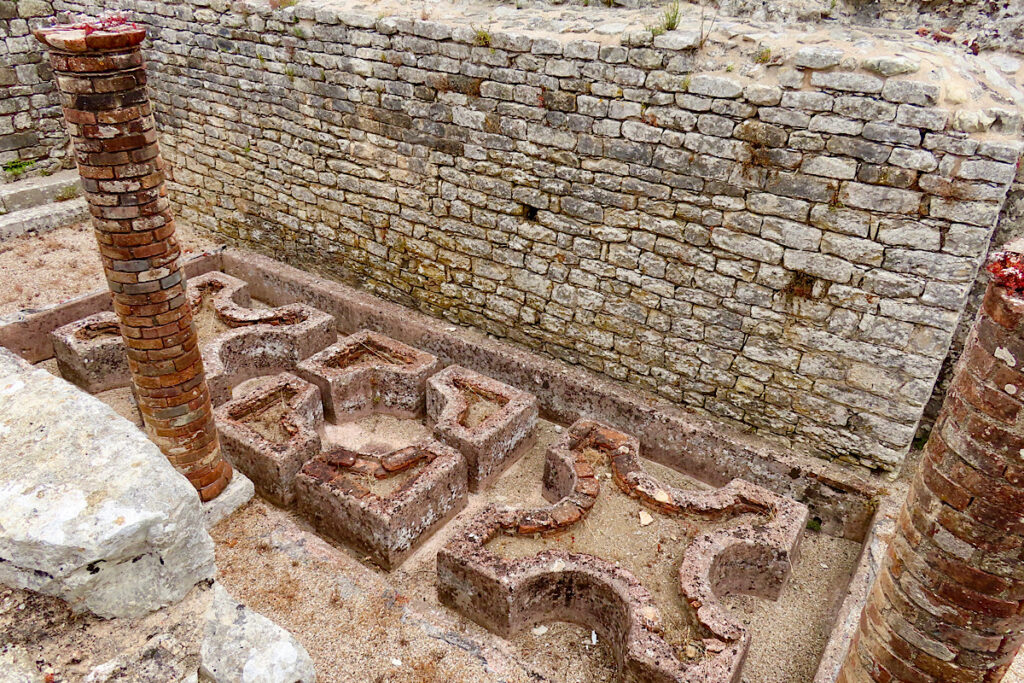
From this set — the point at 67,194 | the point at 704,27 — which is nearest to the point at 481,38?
the point at 704,27

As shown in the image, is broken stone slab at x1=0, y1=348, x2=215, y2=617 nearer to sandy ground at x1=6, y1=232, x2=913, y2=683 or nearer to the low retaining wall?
sandy ground at x1=6, y1=232, x2=913, y2=683

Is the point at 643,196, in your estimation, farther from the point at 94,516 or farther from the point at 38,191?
the point at 38,191

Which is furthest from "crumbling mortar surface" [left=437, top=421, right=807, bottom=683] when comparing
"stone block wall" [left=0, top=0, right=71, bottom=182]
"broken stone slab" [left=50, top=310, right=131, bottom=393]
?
"stone block wall" [left=0, top=0, right=71, bottom=182]

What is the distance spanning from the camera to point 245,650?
279 centimetres

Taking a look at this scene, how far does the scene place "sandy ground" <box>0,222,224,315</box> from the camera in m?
6.67

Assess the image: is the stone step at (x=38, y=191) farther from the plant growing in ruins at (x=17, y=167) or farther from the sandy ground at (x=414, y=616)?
the sandy ground at (x=414, y=616)

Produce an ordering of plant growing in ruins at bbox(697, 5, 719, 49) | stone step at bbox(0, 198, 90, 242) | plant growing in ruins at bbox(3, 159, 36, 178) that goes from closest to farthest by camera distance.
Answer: plant growing in ruins at bbox(697, 5, 719, 49) < stone step at bbox(0, 198, 90, 242) < plant growing in ruins at bbox(3, 159, 36, 178)

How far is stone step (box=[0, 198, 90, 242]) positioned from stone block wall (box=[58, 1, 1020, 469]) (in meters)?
2.78

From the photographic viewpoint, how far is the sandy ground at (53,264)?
6.67m

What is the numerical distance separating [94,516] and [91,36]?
2.32 m

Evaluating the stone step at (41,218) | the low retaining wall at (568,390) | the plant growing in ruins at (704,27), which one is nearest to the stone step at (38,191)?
the stone step at (41,218)

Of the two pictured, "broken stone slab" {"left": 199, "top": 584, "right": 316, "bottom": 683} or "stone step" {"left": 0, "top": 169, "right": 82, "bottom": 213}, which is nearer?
"broken stone slab" {"left": 199, "top": 584, "right": 316, "bottom": 683}

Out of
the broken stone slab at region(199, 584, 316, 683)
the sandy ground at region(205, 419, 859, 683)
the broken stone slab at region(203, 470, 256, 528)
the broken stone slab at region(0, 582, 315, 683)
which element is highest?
the broken stone slab at region(0, 582, 315, 683)

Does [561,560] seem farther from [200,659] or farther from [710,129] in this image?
[710,129]
